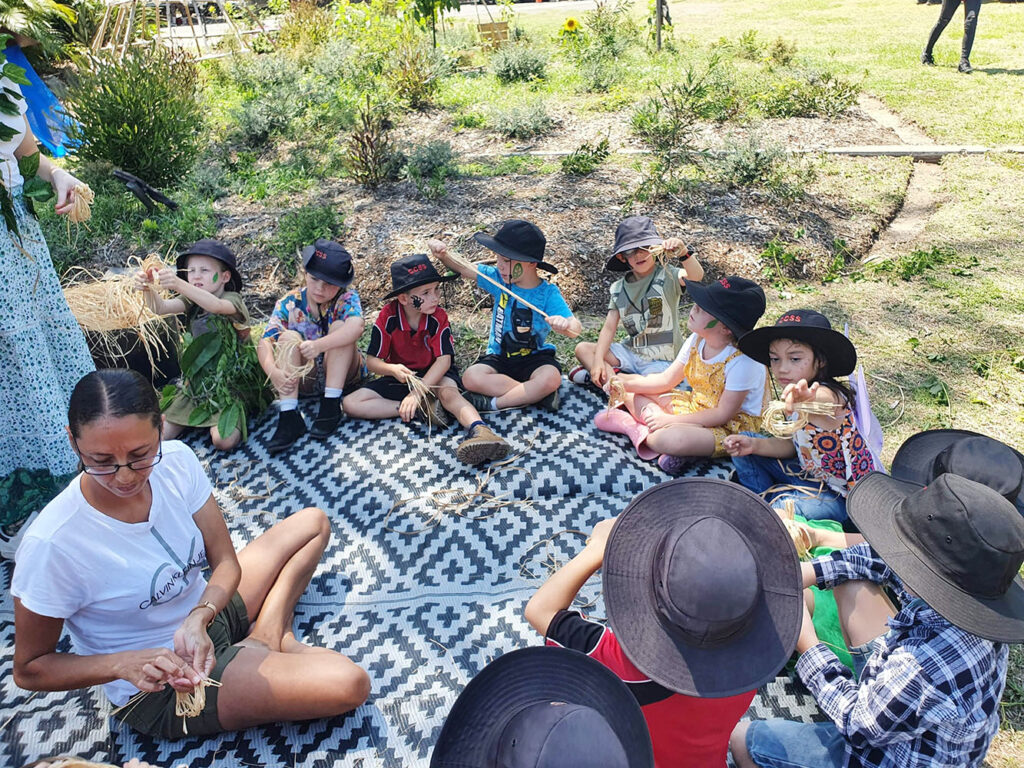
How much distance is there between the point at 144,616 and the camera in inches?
93.5

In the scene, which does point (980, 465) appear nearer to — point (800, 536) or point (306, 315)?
point (800, 536)

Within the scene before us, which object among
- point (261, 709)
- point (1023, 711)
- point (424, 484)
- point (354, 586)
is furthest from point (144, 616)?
point (1023, 711)

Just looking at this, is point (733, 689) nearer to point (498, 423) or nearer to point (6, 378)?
point (498, 423)

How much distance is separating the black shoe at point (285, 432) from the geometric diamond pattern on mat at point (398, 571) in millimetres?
59

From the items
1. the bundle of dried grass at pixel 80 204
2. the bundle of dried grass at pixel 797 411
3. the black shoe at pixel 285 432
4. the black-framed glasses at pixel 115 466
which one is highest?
the bundle of dried grass at pixel 80 204

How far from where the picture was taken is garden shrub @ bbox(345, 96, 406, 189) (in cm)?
706

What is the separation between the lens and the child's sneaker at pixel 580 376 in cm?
471

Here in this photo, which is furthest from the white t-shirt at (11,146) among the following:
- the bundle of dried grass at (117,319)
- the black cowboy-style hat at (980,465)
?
the black cowboy-style hat at (980,465)

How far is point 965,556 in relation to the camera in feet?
6.24

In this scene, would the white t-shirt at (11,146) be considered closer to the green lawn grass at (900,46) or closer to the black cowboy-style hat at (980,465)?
the black cowboy-style hat at (980,465)

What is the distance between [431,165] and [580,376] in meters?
3.61

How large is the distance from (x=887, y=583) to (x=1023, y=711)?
690 mm

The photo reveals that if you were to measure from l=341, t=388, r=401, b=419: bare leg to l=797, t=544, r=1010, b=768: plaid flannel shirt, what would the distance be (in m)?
2.93

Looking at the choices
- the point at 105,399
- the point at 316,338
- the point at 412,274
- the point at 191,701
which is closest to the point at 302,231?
the point at 316,338
